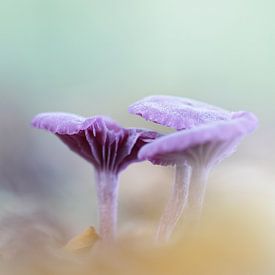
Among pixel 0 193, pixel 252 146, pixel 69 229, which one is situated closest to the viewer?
pixel 69 229

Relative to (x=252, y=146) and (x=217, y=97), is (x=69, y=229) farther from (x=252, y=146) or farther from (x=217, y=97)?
(x=217, y=97)

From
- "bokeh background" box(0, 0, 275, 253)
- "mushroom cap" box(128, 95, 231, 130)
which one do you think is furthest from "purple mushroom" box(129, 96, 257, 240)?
"bokeh background" box(0, 0, 275, 253)

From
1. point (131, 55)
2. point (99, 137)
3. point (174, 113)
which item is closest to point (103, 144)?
point (99, 137)

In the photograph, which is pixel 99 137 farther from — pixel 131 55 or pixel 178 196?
pixel 131 55

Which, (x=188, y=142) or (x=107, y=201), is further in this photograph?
(x=107, y=201)

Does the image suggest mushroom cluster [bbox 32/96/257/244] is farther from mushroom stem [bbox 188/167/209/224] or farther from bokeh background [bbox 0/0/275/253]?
bokeh background [bbox 0/0/275/253]

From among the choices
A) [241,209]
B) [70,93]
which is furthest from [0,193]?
[70,93]

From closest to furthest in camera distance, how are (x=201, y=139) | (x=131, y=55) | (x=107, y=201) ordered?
(x=201, y=139) < (x=107, y=201) < (x=131, y=55)

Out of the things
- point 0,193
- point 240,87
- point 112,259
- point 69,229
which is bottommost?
point 112,259
